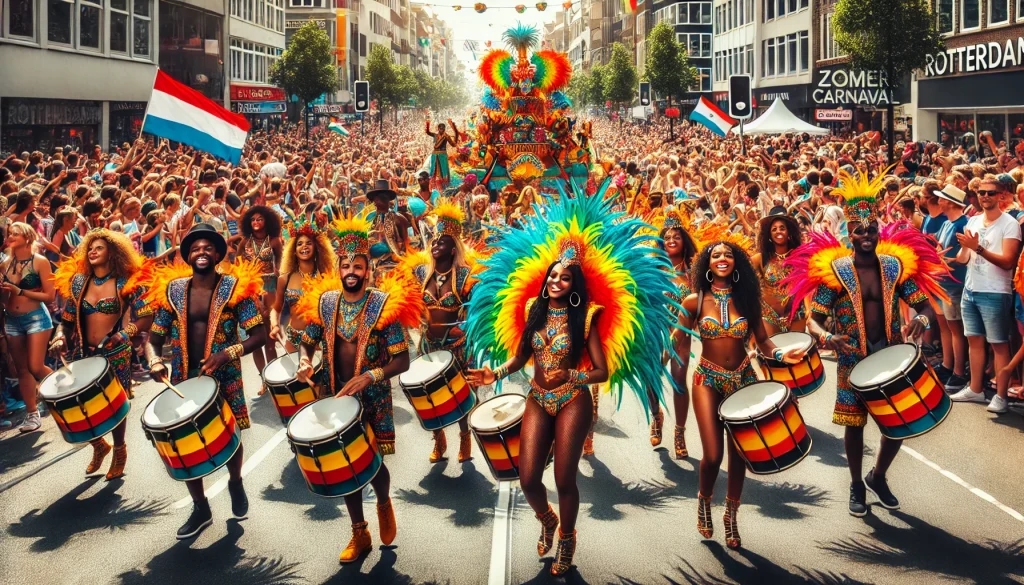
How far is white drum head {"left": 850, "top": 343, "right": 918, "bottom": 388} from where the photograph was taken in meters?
6.11

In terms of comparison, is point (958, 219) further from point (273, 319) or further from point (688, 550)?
point (273, 319)

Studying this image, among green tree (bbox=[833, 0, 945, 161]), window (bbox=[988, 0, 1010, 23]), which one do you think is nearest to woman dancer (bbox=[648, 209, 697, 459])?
green tree (bbox=[833, 0, 945, 161])

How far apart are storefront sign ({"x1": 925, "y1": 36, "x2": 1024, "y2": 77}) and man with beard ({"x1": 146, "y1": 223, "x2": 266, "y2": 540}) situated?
25.7m

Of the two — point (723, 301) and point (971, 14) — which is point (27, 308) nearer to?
point (723, 301)

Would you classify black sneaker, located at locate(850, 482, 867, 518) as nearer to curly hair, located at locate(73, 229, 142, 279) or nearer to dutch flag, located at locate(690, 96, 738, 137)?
curly hair, located at locate(73, 229, 142, 279)

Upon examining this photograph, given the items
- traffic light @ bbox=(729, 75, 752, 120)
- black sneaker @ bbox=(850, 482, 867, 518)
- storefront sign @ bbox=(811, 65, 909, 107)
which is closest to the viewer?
black sneaker @ bbox=(850, 482, 867, 518)

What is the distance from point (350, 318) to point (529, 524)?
1753mm

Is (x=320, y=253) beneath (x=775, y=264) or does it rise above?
above

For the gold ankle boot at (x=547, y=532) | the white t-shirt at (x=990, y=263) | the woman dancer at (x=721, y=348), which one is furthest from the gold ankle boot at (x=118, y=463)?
the white t-shirt at (x=990, y=263)

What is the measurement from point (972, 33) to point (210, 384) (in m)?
31.5

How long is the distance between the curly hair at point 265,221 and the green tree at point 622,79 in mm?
75904

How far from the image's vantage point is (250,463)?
322 inches

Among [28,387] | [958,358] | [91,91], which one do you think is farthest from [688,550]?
[91,91]

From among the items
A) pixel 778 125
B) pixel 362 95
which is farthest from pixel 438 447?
pixel 362 95
